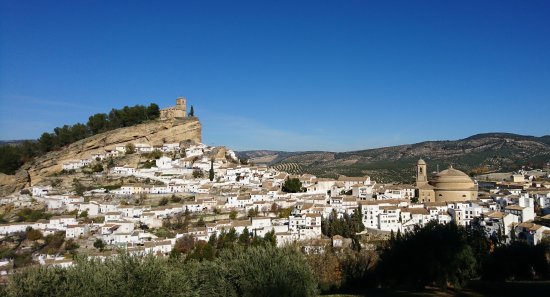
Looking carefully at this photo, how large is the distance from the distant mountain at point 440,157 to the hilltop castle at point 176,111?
31.4 meters

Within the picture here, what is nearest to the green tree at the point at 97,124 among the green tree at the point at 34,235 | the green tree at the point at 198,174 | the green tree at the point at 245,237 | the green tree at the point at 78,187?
the green tree at the point at 78,187

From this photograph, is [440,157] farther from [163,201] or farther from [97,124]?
[163,201]

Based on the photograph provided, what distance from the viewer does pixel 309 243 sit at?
3600cm

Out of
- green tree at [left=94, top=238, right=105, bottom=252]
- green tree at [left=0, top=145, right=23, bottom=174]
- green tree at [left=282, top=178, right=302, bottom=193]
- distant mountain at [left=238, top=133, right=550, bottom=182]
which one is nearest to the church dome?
green tree at [left=282, top=178, right=302, bottom=193]

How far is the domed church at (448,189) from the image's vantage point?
4756 cm

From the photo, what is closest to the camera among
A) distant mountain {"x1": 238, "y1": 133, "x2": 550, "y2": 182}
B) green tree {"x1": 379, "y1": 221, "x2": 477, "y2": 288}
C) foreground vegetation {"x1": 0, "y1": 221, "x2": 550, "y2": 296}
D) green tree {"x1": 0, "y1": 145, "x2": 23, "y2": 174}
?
foreground vegetation {"x1": 0, "y1": 221, "x2": 550, "y2": 296}

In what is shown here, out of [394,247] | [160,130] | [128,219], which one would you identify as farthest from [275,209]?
[160,130]

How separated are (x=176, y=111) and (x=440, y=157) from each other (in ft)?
263

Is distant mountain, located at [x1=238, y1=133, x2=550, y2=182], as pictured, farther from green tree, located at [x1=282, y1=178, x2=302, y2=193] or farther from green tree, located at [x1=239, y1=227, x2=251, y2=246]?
green tree, located at [x1=239, y1=227, x2=251, y2=246]

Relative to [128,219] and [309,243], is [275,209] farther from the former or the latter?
[128,219]

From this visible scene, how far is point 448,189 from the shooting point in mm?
47969

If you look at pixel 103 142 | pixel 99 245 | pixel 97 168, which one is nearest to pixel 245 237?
pixel 99 245

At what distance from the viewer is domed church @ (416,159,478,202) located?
47.6m

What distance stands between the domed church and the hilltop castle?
3897 cm
